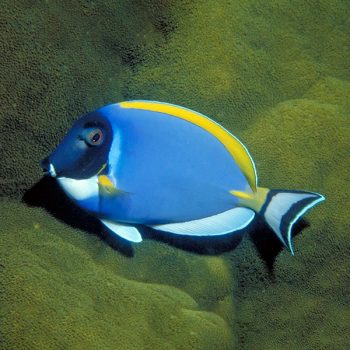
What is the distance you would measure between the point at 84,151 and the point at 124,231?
34cm

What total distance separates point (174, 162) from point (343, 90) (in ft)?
2.83

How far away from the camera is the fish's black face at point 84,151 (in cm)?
138

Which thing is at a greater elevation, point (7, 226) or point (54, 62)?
point (54, 62)

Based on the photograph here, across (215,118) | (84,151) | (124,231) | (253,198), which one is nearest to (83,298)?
(124,231)

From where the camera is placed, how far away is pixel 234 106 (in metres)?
1.74

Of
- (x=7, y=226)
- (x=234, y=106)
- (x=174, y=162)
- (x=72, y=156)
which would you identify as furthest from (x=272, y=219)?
(x=7, y=226)

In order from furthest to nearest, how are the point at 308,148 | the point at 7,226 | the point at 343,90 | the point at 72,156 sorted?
the point at 343,90
the point at 308,148
the point at 7,226
the point at 72,156

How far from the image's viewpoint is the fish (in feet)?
4.58

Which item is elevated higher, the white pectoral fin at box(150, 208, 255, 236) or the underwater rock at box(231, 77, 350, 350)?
the white pectoral fin at box(150, 208, 255, 236)

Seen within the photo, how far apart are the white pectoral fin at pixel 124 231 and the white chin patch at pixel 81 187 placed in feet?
0.46

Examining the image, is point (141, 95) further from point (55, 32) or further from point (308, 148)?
point (308, 148)

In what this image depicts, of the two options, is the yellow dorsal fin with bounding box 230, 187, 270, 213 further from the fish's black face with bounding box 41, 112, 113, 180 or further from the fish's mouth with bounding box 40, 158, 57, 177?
the fish's mouth with bounding box 40, 158, 57, 177

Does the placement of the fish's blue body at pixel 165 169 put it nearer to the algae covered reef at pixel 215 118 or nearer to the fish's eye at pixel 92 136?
the fish's eye at pixel 92 136

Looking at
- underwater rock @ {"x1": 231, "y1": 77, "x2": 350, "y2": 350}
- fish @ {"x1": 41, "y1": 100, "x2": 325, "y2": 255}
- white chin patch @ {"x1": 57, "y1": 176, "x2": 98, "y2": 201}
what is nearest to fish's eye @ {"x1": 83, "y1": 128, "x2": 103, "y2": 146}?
fish @ {"x1": 41, "y1": 100, "x2": 325, "y2": 255}
